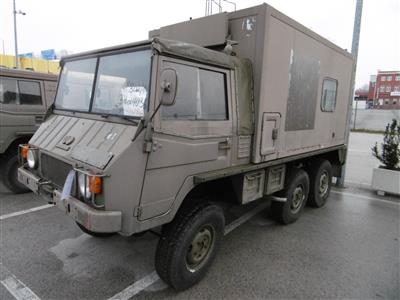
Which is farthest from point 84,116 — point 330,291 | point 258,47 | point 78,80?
point 330,291

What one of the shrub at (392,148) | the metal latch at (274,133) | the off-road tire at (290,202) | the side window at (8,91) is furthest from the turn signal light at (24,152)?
the shrub at (392,148)

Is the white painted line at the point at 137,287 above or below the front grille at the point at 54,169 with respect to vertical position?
below

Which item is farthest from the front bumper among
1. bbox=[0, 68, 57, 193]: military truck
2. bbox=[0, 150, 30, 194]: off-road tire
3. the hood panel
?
bbox=[0, 150, 30, 194]: off-road tire

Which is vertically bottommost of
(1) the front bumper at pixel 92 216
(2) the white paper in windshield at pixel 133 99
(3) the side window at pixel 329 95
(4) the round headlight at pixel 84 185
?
(1) the front bumper at pixel 92 216

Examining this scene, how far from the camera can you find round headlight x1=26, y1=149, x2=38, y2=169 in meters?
3.26

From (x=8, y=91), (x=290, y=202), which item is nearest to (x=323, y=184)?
(x=290, y=202)

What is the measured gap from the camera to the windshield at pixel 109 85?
8.47ft

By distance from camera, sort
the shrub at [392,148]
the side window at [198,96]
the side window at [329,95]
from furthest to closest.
Result: the shrub at [392,148] < the side window at [329,95] < the side window at [198,96]

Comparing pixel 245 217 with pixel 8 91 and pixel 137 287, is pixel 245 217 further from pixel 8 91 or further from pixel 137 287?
pixel 8 91

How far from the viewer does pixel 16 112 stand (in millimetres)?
5367

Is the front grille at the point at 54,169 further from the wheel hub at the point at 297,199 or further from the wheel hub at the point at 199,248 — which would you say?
the wheel hub at the point at 297,199

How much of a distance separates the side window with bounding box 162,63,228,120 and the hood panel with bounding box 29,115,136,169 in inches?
17.6

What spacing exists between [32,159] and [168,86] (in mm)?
1989

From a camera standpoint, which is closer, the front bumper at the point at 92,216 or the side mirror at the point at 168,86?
the front bumper at the point at 92,216
